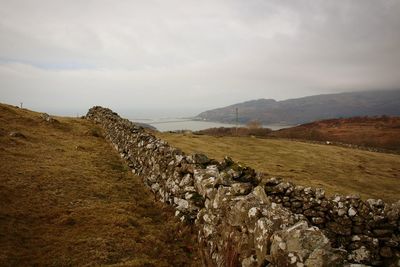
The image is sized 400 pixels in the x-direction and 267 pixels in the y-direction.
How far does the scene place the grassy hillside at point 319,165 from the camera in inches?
1117

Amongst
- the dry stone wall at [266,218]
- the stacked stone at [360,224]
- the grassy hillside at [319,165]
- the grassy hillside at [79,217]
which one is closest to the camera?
the dry stone wall at [266,218]

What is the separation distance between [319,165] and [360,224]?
30736 mm

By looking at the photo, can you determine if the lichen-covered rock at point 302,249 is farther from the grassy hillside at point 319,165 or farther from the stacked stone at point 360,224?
the grassy hillside at point 319,165

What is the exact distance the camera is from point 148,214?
37.2ft

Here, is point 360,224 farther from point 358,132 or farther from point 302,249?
point 358,132

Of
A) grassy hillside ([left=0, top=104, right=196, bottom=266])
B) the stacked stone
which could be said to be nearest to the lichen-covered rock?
grassy hillside ([left=0, top=104, right=196, bottom=266])

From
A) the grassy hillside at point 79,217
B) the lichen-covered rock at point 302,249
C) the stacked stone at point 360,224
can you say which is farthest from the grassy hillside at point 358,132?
the lichen-covered rock at point 302,249

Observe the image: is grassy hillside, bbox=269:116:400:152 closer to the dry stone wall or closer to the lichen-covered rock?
the dry stone wall

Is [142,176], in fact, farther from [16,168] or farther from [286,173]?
[286,173]

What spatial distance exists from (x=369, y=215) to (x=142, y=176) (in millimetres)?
9522

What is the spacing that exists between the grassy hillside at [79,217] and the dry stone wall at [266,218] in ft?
2.86

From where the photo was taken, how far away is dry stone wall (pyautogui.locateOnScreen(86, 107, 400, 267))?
5.39 metres

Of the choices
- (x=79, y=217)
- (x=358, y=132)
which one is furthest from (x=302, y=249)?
(x=358, y=132)

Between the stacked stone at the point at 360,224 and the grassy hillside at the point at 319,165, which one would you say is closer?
the stacked stone at the point at 360,224
